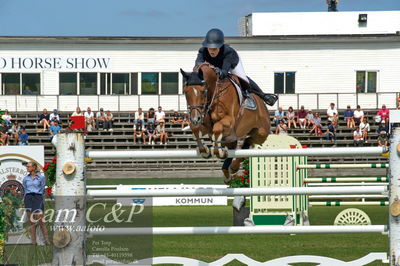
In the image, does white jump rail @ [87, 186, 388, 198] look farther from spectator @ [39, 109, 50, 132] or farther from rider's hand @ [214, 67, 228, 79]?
spectator @ [39, 109, 50, 132]

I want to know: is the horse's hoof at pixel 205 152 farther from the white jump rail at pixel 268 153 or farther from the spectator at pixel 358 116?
the spectator at pixel 358 116

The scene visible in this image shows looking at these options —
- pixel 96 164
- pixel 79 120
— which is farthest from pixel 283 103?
pixel 79 120

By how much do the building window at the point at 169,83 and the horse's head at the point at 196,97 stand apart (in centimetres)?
3188

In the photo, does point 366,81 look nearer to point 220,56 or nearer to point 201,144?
point 220,56

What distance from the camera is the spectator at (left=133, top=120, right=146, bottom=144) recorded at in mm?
33066

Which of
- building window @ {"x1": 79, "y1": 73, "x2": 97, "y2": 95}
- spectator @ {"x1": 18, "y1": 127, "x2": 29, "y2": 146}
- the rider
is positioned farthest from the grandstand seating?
the rider

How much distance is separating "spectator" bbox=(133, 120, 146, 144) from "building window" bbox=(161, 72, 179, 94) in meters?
5.87

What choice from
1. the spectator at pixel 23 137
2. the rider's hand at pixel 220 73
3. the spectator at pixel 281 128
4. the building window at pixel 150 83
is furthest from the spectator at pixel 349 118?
the rider's hand at pixel 220 73

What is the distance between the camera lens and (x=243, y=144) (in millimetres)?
8938

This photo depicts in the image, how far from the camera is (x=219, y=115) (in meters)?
7.80

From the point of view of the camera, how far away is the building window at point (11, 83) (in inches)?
1528

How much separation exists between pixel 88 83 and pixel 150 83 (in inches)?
108

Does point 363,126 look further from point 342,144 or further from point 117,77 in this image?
point 117,77

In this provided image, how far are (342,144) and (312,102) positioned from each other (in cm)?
579
